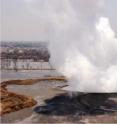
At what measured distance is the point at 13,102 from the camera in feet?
117

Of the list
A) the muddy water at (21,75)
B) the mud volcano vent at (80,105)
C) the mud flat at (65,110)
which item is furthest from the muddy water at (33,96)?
the muddy water at (21,75)

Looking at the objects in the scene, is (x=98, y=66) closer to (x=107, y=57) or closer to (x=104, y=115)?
(x=107, y=57)

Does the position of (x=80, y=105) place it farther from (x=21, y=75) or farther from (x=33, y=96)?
(x=21, y=75)

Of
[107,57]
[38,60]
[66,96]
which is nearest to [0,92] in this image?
[66,96]

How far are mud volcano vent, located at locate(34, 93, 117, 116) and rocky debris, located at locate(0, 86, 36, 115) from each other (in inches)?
70.9

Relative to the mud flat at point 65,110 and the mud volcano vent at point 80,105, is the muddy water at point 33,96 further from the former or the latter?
the mud volcano vent at point 80,105

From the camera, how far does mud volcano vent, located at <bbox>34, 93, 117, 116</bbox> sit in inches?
1277

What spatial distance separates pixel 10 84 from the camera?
173 feet

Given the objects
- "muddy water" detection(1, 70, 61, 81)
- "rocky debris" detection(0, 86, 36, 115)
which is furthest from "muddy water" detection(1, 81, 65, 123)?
"muddy water" detection(1, 70, 61, 81)

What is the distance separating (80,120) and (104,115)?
3255 mm

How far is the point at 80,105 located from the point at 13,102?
286 inches

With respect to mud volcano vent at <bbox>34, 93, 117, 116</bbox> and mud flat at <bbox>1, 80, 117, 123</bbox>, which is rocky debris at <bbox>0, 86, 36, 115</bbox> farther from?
mud volcano vent at <bbox>34, 93, 117, 116</bbox>

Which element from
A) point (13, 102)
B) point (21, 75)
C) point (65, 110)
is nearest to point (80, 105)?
point (65, 110)

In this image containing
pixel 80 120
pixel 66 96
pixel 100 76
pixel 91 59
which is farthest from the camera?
pixel 91 59
